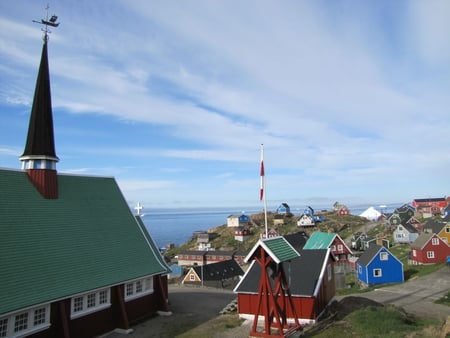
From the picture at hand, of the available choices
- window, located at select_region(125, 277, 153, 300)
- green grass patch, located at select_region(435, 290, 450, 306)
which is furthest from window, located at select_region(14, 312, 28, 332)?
green grass patch, located at select_region(435, 290, 450, 306)

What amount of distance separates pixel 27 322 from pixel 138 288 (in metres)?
8.26

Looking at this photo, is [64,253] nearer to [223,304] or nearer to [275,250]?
[275,250]

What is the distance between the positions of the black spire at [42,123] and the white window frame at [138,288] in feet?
31.2

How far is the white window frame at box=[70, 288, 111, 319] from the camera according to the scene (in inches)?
785

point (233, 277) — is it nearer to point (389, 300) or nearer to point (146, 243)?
point (389, 300)

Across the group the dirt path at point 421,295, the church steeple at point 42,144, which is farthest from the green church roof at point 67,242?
the dirt path at point 421,295

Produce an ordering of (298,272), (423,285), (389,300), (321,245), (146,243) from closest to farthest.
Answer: (298,272) → (146,243) → (389,300) → (423,285) → (321,245)

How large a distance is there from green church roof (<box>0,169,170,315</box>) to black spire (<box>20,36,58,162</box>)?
1.67 meters

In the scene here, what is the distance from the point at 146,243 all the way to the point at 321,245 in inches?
1455

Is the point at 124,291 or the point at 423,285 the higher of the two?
the point at 124,291

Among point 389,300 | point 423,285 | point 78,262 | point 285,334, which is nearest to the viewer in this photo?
point 285,334

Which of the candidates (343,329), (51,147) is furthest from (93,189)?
(343,329)

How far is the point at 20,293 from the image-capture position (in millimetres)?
17156

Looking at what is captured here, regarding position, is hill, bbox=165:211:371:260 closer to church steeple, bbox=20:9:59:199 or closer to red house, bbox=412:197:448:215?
red house, bbox=412:197:448:215
